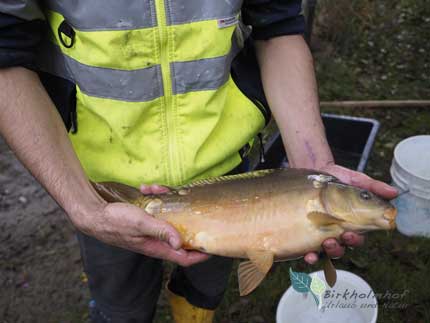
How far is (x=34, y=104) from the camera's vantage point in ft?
5.36

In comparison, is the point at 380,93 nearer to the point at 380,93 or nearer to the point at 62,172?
the point at 380,93

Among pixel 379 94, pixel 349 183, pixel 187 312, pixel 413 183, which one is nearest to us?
pixel 349 183

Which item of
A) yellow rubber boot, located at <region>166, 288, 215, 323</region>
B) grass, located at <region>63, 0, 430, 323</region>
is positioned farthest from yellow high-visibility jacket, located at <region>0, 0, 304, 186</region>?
grass, located at <region>63, 0, 430, 323</region>

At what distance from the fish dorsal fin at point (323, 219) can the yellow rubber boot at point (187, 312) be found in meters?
1.01

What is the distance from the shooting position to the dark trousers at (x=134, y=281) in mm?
2088

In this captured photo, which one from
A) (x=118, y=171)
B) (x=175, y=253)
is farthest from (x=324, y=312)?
(x=118, y=171)

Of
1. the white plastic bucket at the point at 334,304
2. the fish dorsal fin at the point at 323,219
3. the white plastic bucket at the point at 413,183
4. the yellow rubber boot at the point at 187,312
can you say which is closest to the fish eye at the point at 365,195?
the fish dorsal fin at the point at 323,219

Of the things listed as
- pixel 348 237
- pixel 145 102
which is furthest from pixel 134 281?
pixel 348 237

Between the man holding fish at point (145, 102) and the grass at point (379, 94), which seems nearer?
the man holding fish at point (145, 102)

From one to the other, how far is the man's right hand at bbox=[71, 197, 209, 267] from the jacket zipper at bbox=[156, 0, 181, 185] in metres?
0.22

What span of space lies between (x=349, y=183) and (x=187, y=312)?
3.72ft

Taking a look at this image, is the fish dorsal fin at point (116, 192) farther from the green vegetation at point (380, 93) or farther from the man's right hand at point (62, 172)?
the green vegetation at point (380, 93)

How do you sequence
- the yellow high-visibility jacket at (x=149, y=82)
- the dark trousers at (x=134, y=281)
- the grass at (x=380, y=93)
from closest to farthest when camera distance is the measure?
the yellow high-visibility jacket at (x=149, y=82) → the dark trousers at (x=134, y=281) → the grass at (x=380, y=93)

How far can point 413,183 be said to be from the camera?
3158 mm
